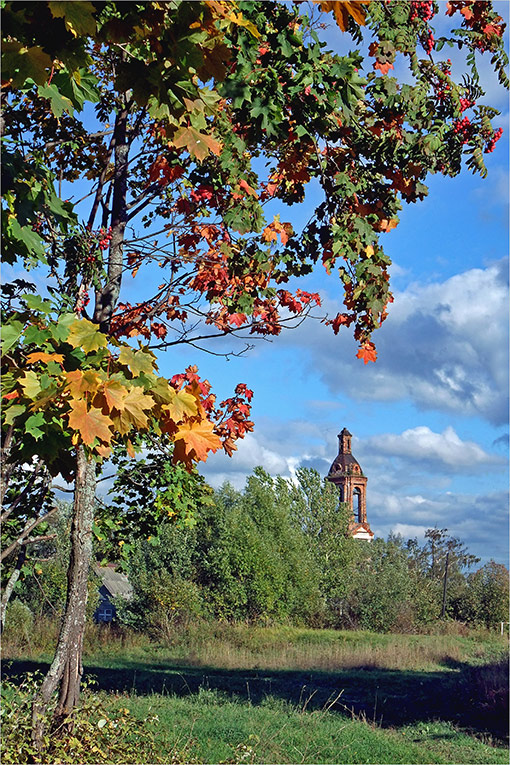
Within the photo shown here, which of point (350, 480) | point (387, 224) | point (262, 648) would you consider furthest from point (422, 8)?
point (350, 480)

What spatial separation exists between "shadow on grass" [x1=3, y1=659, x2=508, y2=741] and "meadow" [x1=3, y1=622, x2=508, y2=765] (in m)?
0.04

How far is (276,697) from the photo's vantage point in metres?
12.8

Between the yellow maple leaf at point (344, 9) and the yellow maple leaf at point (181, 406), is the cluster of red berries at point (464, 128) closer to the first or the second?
the yellow maple leaf at point (344, 9)

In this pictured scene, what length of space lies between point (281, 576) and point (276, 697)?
16198mm

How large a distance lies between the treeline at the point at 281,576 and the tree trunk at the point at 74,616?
11.5m

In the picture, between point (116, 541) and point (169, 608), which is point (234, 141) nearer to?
point (116, 541)

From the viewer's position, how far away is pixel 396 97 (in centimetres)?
527

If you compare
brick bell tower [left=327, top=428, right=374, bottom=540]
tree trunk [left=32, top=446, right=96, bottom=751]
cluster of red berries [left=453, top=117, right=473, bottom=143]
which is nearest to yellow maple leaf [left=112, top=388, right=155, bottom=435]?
tree trunk [left=32, top=446, right=96, bottom=751]

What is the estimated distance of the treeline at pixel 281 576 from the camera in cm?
2491

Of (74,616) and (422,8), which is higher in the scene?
(422,8)

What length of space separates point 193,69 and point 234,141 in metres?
1.34

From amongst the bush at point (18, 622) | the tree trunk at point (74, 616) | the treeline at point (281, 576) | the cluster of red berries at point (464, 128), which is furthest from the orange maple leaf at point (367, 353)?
the bush at point (18, 622)

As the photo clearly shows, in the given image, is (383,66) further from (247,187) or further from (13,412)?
(13,412)

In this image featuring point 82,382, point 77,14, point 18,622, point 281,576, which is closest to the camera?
point 77,14
